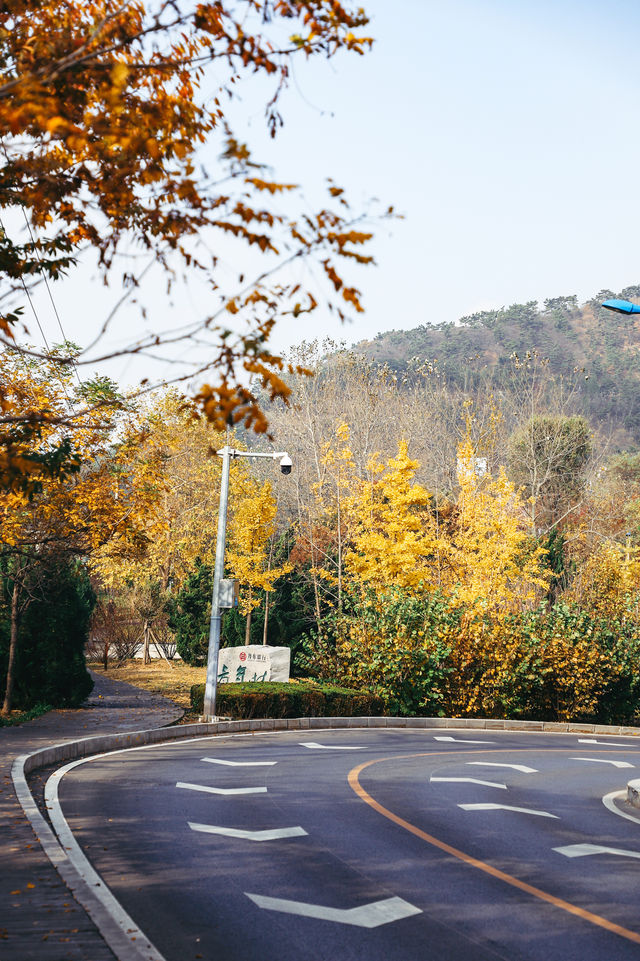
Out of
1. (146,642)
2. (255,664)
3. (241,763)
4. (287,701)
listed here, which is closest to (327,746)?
(241,763)

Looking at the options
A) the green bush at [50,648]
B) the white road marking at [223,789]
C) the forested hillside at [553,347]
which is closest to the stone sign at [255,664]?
the green bush at [50,648]

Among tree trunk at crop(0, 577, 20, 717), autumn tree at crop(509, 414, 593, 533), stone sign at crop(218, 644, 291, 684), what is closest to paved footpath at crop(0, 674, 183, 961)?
tree trunk at crop(0, 577, 20, 717)

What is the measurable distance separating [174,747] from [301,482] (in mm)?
32781

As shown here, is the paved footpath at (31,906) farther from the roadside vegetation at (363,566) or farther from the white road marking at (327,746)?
the white road marking at (327,746)

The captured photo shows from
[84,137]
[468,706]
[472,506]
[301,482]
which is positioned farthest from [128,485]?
[301,482]

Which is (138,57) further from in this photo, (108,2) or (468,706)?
(468,706)

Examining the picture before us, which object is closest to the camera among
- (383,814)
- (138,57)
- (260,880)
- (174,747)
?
(138,57)

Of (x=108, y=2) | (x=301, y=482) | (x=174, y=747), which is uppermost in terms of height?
(x=301, y=482)

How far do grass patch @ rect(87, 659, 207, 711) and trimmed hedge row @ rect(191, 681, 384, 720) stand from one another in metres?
2.41

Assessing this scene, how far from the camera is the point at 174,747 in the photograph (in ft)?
53.1

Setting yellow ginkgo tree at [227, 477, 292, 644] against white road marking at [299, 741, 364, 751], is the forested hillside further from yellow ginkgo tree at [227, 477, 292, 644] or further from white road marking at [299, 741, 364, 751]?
white road marking at [299, 741, 364, 751]

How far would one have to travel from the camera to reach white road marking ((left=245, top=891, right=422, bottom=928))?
623cm

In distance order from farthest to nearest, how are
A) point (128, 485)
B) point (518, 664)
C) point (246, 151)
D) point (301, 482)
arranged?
1. point (301, 482)
2. point (518, 664)
3. point (128, 485)
4. point (246, 151)

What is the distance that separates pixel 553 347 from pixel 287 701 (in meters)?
137
